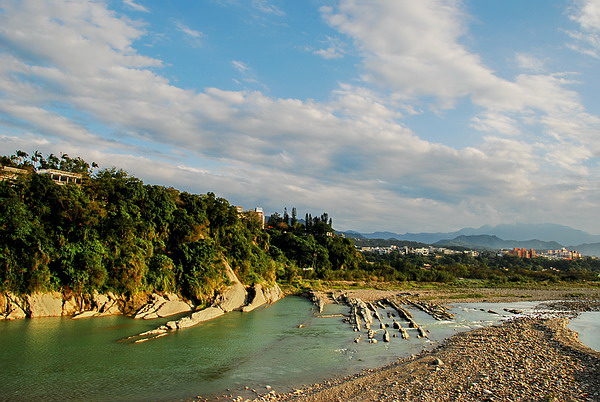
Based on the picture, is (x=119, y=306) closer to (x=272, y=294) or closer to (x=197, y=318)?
(x=197, y=318)

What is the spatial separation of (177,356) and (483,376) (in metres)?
14.3

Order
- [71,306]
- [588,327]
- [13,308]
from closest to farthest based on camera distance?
[13,308] → [71,306] → [588,327]

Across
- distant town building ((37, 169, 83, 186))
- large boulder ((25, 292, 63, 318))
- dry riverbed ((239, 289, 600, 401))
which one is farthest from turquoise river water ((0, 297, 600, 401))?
distant town building ((37, 169, 83, 186))

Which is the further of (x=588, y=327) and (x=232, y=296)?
(x=232, y=296)

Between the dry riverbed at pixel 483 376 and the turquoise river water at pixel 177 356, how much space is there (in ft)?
5.13

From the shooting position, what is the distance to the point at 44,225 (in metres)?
29.1

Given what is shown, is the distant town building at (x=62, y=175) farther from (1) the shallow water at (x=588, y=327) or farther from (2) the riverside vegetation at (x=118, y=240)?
(1) the shallow water at (x=588, y=327)

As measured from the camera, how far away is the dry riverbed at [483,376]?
14273 millimetres

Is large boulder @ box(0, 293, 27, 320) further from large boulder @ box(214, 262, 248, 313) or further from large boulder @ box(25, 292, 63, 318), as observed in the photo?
large boulder @ box(214, 262, 248, 313)

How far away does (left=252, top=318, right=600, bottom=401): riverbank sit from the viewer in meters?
14.3

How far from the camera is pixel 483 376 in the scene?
16281 mm

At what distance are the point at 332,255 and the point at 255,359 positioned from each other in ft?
189

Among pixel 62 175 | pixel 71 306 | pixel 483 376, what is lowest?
pixel 71 306

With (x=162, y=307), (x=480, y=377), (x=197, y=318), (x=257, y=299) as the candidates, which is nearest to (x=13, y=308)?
(x=162, y=307)
